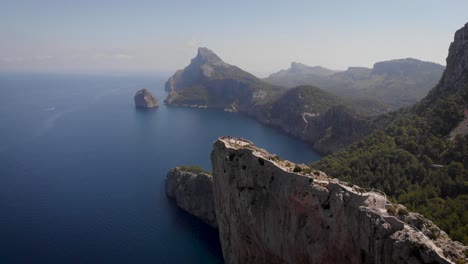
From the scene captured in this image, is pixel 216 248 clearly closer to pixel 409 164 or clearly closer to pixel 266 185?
pixel 266 185

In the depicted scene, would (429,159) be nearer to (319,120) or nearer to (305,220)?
(305,220)

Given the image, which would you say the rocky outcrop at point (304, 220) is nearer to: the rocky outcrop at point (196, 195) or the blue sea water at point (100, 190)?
the blue sea water at point (100, 190)

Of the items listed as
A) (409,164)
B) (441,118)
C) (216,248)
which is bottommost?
(216,248)

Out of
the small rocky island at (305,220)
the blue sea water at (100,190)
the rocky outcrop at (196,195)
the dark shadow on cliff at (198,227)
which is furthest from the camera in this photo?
the rocky outcrop at (196,195)

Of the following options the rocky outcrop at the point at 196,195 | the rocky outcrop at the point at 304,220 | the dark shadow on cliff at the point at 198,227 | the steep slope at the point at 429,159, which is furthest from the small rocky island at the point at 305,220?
the rocky outcrop at the point at 196,195

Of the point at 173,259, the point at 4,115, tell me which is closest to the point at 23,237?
the point at 173,259
